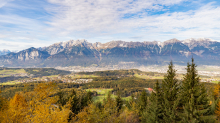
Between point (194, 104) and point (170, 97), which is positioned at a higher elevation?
point (194, 104)

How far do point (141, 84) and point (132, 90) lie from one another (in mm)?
31480

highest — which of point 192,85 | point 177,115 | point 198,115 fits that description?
point 192,85

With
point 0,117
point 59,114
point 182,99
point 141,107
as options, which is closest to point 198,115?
point 182,99

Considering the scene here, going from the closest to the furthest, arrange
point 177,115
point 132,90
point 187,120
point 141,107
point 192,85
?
point 187,120 < point 192,85 < point 177,115 < point 141,107 < point 132,90

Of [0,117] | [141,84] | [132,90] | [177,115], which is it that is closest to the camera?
[0,117]

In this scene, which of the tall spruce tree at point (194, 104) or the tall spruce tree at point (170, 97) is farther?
the tall spruce tree at point (170, 97)

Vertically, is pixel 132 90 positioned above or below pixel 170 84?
below

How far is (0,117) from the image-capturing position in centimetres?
1550

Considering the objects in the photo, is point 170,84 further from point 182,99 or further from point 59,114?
point 59,114

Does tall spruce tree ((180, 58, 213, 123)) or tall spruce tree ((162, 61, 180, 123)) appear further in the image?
tall spruce tree ((162, 61, 180, 123))

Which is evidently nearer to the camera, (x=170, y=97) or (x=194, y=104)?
(x=194, y=104)

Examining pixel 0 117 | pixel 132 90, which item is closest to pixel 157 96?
pixel 0 117

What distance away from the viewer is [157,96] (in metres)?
30.7

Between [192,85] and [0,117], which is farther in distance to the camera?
[192,85]
